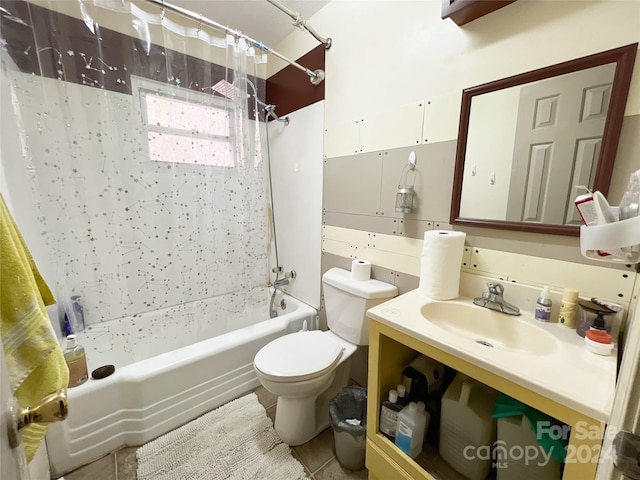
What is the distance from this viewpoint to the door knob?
0.40 meters

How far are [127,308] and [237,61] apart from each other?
1.75m

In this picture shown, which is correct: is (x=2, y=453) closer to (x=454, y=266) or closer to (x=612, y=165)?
(x=454, y=266)

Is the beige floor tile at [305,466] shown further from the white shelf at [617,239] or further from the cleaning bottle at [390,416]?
the white shelf at [617,239]

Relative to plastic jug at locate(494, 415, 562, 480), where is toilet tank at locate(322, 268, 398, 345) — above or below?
above

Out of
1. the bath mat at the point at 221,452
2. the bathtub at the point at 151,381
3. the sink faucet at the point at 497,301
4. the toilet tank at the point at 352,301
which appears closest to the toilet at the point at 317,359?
the toilet tank at the point at 352,301

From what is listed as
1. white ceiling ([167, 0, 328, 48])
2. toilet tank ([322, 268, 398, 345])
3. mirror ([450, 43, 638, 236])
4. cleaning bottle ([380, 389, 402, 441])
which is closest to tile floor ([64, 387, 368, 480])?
cleaning bottle ([380, 389, 402, 441])

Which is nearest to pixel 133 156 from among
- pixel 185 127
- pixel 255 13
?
pixel 185 127

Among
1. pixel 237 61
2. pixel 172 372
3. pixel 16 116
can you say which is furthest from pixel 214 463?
pixel 237 61

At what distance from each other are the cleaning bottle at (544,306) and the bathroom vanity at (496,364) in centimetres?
3

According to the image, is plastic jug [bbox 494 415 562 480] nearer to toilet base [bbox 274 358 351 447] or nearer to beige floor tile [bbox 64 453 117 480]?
toilet base [bbox 274 358 351 447]

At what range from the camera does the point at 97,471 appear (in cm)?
115

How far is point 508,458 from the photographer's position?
878 millimetres

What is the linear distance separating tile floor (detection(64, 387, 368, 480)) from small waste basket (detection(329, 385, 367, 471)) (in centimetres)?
4

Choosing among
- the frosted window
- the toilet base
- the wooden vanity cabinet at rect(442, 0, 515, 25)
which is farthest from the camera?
the frosted window
